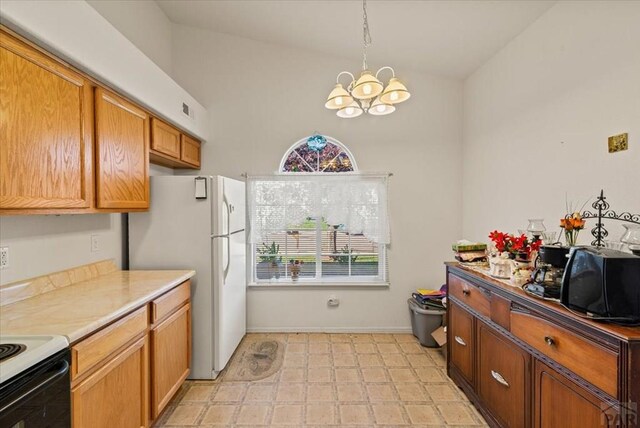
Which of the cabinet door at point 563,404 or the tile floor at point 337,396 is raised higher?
the cabinet door at point 563,404

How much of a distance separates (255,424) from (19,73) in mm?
2329

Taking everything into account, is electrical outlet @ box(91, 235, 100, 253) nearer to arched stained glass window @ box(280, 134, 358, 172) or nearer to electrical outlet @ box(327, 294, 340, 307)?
arched stained glass window @ box(280, 134, 358, 172)

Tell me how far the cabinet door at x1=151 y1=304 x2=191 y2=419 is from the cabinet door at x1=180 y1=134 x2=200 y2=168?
1469 mm

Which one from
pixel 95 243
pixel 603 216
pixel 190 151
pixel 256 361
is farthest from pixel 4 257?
pixel 603 216

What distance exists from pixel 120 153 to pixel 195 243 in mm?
860

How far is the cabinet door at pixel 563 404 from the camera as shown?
1174 millimetres

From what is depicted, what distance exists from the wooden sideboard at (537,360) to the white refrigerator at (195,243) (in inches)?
76.9

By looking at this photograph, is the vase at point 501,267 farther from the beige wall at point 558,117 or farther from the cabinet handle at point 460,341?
the cabinet handle at point 460,341

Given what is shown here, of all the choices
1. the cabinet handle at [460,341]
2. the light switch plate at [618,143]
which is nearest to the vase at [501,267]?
the cabinet handle at [460,341]

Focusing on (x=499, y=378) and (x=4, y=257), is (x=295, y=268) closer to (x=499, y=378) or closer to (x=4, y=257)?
(x=499, y=378)

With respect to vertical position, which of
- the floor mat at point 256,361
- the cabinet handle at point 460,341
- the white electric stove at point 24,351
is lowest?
the floor mat at point 256,361

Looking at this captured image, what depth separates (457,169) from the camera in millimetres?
3502

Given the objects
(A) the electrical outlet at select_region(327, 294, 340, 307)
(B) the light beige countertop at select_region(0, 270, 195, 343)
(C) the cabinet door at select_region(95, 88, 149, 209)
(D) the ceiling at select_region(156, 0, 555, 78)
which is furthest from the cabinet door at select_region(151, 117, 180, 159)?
(A) the electrical outlet at select_region(327, 294, 340, 307)

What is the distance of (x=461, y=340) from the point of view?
90.4 inches
